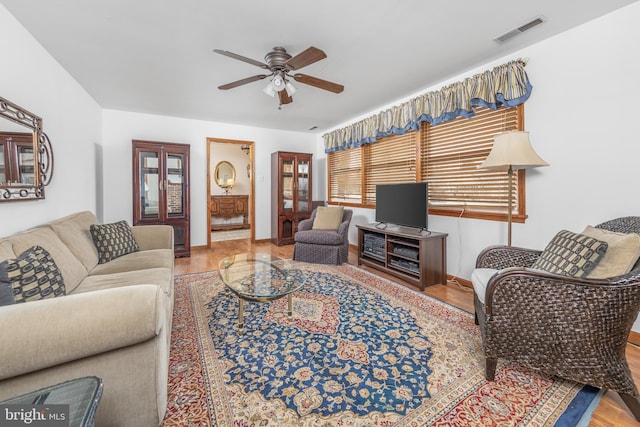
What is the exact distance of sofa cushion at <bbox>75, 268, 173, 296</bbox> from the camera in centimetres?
182

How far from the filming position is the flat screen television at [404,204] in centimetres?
319

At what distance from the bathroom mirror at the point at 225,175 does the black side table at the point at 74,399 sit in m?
7.20

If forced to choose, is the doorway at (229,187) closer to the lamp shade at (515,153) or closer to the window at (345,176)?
the window at (345,176)

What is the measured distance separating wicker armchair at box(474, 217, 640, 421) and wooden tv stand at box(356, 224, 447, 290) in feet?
4.76

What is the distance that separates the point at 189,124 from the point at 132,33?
2.73m

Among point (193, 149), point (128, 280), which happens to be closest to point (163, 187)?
point (193, 149)

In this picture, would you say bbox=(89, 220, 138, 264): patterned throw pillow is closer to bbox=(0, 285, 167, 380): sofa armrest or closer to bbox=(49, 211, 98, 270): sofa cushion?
bbox=(49, 211, 98, 270): sofa cushion

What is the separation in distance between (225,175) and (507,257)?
280 inches

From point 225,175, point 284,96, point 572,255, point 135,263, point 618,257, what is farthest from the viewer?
point 225,175

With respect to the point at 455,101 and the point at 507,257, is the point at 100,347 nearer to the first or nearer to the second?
the point at 507,257

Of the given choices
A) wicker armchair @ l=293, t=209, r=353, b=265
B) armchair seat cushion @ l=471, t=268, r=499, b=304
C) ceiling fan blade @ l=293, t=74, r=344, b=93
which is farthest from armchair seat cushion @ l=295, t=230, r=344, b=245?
armchair seat cushion @ l=471, t=268, r=499, b=304

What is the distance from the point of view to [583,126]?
2.22 metres

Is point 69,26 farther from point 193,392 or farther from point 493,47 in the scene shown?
point 493,47

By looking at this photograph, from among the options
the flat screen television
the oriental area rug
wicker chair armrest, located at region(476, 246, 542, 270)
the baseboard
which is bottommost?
the oriental area rug
